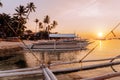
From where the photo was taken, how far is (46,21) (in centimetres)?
12219

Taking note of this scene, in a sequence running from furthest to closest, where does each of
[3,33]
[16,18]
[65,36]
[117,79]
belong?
[65,36] < [16,18] < [3,33] < [117,79]

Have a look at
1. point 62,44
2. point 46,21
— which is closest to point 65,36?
point 46,21

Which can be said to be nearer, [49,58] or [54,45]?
[49,58]

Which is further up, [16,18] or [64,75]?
[16,18]

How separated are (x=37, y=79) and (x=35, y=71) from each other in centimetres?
641

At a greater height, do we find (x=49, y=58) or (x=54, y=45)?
(x=54, y=45)

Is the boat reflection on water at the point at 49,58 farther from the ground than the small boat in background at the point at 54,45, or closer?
closer

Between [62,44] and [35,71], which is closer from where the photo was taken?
[35,71]

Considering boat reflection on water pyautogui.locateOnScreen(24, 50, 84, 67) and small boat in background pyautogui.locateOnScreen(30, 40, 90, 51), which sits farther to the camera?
small boat in background pyautogui.locateOnScreen(30, 40, 90, 51)

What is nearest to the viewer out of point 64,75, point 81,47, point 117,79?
point 117,79

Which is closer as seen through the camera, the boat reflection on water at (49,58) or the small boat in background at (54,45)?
the boat reflection on water at (49,58)

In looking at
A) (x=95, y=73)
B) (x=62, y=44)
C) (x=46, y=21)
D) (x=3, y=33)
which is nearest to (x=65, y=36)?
(x=46, y=21)

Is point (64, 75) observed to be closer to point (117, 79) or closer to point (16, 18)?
point (117, 79)

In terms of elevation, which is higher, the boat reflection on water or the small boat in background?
the small boat in background
